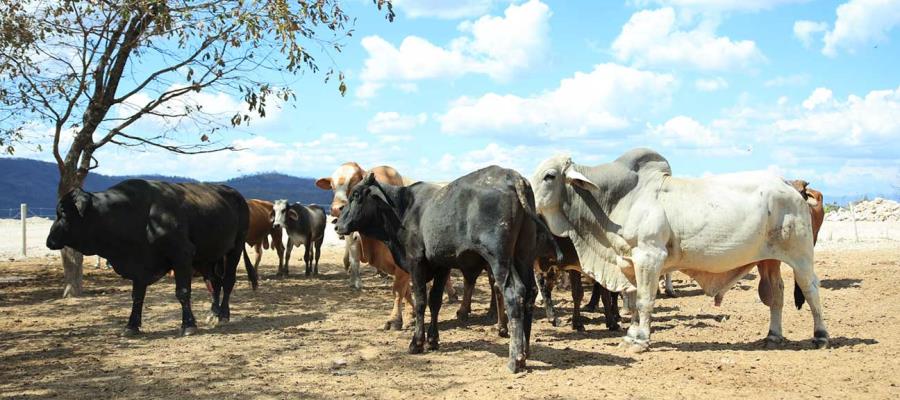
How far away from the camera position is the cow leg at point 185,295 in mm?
9773

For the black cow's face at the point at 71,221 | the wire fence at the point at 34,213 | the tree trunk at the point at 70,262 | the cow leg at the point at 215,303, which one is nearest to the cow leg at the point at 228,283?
the cow leg at the point at 215,303

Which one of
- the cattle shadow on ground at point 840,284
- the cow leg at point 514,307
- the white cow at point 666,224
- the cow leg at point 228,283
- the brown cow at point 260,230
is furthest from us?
the brown cow at point 260,230

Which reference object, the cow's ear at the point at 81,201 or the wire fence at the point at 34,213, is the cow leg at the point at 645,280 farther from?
the wire fence at the point at 34,213

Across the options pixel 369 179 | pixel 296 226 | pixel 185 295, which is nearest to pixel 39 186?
pixel 296 226

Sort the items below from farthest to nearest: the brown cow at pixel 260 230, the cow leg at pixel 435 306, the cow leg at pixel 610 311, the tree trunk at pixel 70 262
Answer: the brown cow at pixel 260 230
the tree trunk at pixel 70 262
the cow leg at pixel 610 311
the cow leg at pixel 435 306

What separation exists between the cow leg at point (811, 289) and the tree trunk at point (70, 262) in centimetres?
1119

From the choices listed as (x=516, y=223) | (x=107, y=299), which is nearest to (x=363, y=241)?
(x=516, y=223)

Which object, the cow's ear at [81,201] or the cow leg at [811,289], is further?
the cow's ear at [81,201]

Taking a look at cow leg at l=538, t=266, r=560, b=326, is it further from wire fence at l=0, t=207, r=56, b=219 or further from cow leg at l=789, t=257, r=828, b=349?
wire fence at l=0, t=207, r=56, b=219

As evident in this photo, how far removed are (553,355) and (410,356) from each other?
5.06 feet

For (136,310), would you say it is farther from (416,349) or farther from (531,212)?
(531,212)

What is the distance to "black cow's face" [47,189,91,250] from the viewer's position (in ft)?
32.1

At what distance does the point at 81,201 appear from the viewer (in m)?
9.72

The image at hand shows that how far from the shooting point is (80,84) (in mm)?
13531
